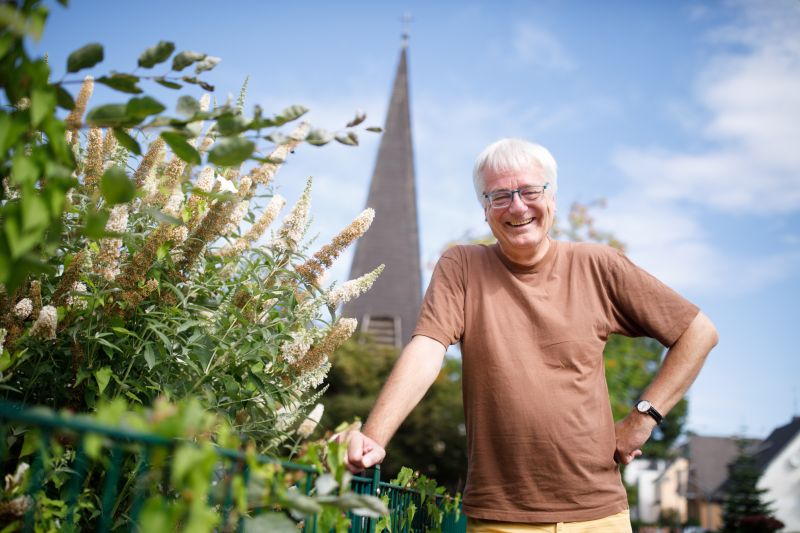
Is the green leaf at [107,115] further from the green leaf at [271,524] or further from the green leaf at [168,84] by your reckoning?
the green leaf at [271,524]

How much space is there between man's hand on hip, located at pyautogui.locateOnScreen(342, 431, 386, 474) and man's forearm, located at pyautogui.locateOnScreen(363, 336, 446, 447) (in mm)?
80

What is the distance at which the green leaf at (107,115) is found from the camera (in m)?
1.20

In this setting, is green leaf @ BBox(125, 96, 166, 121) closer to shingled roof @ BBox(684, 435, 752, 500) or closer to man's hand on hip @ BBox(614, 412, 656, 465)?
man's hand on hip @ BBox(614, 412, 656, 465)

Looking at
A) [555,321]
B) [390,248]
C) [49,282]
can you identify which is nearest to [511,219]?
[555,321]

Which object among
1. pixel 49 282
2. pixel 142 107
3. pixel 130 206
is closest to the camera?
pixel 142 107

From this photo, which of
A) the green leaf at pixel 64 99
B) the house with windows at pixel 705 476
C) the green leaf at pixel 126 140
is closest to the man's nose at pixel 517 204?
the green leaf at pixel 126 140

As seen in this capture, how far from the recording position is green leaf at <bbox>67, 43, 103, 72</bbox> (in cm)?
120

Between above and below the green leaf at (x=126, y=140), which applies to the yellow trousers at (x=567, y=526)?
below

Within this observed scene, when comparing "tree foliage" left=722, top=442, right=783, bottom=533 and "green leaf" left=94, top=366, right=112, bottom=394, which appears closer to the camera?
"green leaf" left=94, top=366, right=112, bottom=394

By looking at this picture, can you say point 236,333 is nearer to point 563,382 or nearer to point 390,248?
point 563,382

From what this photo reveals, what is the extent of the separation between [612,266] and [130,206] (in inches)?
70.9

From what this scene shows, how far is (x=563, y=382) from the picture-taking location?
2420mm

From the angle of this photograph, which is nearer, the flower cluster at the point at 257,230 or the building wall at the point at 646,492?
the flower cluster at the point at 257,230

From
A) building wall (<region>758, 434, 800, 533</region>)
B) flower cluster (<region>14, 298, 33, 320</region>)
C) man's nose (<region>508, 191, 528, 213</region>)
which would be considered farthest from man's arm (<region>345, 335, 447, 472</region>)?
building wall (<region>758, 434, 800, 533</region>)
